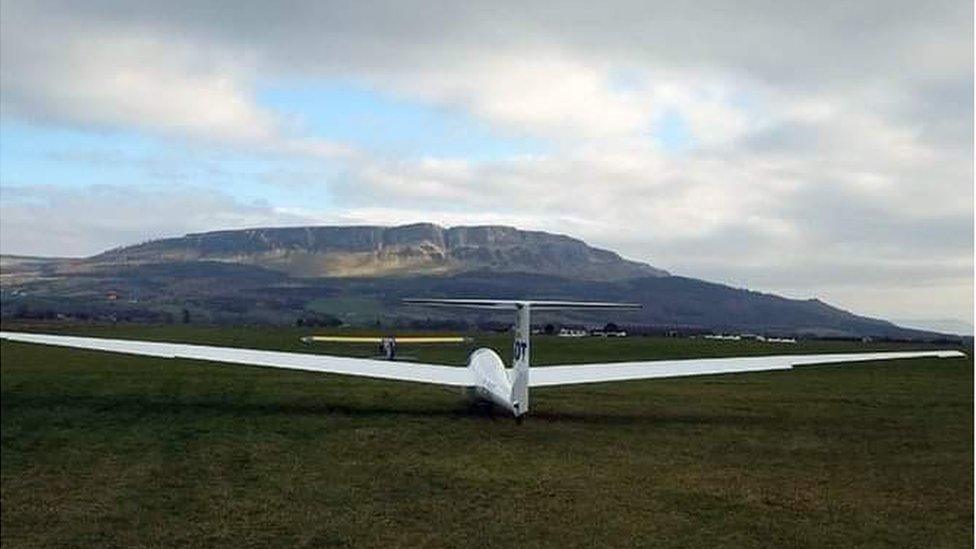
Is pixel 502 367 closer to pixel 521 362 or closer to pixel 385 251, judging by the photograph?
pixel 521 362

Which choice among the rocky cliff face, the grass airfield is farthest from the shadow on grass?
the rocky cliff face

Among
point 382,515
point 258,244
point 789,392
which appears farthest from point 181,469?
point 789,392

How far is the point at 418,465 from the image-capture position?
1112 cm

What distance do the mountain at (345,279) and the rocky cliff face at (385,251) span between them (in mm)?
18

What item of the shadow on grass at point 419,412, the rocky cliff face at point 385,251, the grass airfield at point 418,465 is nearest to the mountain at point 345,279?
the rocky cliff face at point 385,251

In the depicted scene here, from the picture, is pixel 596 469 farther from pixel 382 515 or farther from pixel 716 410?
pixel 716 410

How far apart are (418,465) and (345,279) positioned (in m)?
2.78

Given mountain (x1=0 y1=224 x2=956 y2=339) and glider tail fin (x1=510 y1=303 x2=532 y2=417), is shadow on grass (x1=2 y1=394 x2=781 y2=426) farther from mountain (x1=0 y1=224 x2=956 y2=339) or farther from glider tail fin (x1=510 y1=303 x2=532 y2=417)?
mountain (x1=0 y1=224 x2=956 y2=339)

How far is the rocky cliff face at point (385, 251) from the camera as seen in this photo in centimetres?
826

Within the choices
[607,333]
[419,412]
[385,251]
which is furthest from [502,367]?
[385,251]

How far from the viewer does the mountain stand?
649cm

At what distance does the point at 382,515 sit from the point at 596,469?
421 cm

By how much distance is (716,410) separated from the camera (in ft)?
61.5

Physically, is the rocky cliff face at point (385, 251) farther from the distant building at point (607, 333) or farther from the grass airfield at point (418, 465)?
the distant building at point (607, 333)
